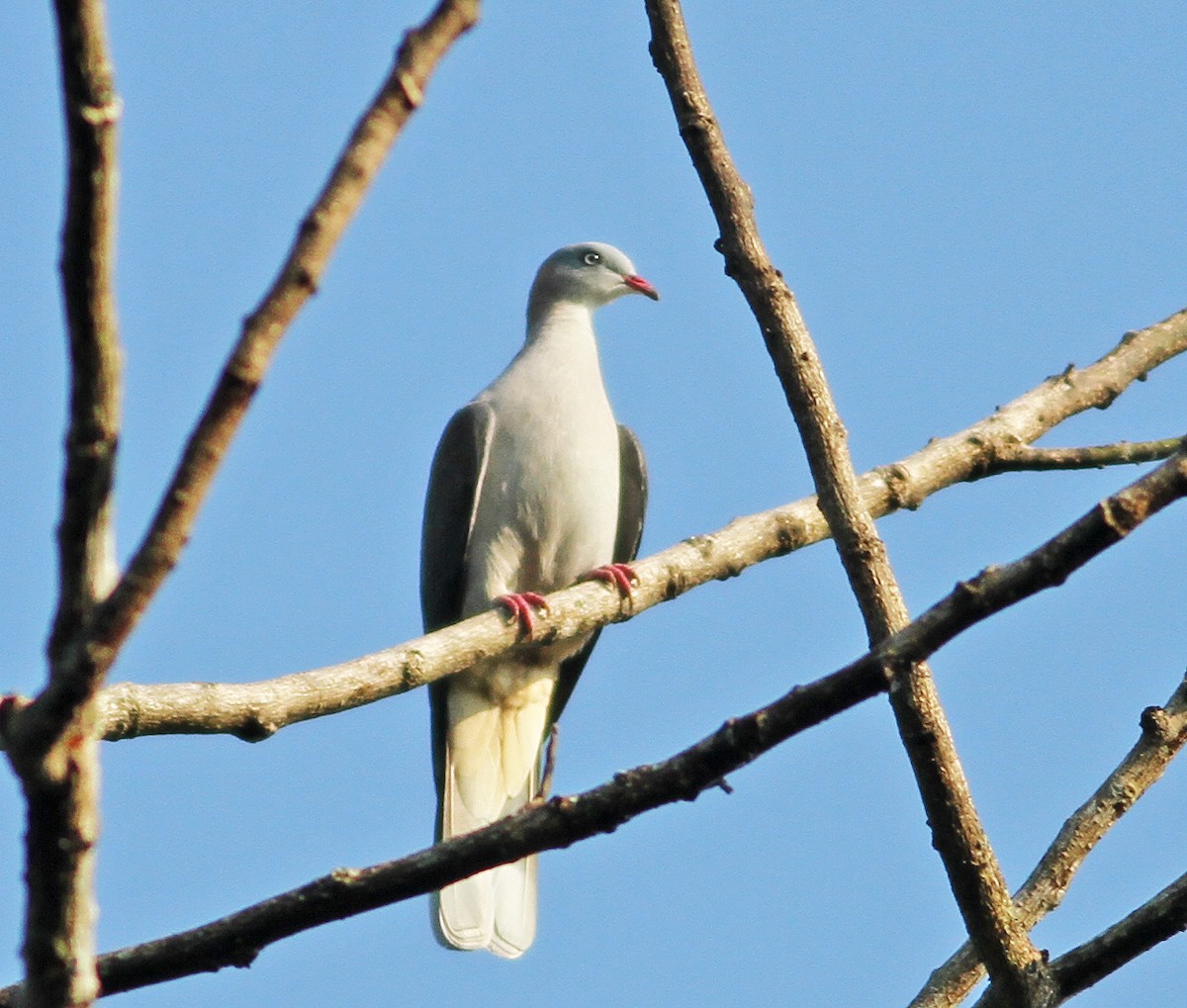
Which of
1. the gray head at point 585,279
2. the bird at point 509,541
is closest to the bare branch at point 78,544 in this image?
the bird at point 509,541

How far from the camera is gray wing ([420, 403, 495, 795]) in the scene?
6559mm

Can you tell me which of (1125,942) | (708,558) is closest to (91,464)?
(1125,942)

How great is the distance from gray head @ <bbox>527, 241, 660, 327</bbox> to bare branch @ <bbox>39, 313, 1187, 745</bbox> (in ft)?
9.06

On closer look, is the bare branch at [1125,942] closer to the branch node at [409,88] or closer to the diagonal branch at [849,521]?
the diagonal branch at [849,521]

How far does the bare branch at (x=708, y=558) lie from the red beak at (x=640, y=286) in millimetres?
2926

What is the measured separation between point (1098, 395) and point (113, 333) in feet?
12.6

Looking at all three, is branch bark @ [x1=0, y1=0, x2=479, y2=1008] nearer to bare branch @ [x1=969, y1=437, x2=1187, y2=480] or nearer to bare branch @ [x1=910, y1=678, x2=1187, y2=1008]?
bare branch @ [x1=910, y1=678, x2=1187, y2=1008]

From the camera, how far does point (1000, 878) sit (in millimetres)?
2875

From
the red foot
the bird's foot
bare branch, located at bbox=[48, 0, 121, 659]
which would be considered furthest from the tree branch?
the red foot

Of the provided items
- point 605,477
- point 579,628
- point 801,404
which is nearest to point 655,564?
point 579,628

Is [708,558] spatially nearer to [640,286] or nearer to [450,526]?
[450,526]

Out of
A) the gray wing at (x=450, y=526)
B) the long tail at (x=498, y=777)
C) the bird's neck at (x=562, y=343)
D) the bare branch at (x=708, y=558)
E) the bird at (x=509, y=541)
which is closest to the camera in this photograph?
the bare branch at (x=708, y=558)

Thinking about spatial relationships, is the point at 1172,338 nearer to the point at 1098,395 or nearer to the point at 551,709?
the point at 1098,395

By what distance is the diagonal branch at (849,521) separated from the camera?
282 centimetres
